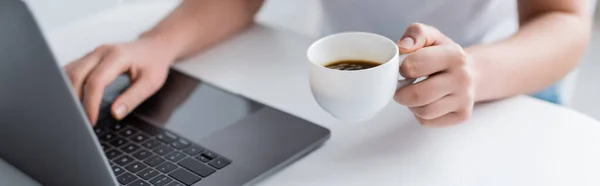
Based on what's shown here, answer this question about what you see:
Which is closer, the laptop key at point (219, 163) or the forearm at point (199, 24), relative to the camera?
the laptop key at point (219, 163)

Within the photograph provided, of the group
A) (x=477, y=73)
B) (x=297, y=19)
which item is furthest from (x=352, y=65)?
(x=297, y=19)

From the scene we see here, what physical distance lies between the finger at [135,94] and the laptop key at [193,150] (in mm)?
131

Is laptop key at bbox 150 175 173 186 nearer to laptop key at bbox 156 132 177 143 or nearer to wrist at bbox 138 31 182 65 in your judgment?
laptop key at bbox 156 132 177 143

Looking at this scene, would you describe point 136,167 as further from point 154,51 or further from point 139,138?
point 154,51

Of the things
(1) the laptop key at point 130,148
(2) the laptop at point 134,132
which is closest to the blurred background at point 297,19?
(2) the laptop at point 134,132

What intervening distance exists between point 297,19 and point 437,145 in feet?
→ 3.77

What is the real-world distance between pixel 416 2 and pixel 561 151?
41 cm

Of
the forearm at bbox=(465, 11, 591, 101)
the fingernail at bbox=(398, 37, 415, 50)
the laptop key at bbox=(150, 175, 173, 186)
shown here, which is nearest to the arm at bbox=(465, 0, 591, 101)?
the forearm at bbox=(465, 11, 591, 101)

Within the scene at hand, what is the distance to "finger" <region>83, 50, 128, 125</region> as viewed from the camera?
39.0 inches

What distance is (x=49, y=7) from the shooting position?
1.40 metres

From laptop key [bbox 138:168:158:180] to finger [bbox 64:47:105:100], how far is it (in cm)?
18

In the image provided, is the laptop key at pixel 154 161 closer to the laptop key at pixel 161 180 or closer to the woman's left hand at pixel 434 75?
the laptop key at pixel 161 180

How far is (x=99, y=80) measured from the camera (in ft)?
3.33

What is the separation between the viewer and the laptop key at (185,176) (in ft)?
2.81
